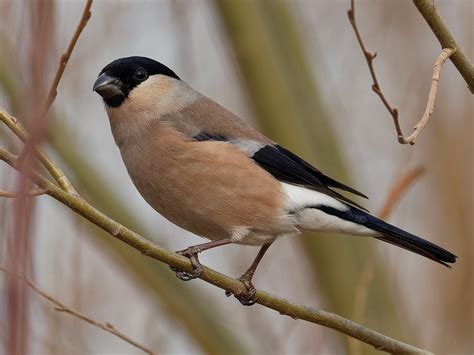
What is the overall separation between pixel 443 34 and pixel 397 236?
1188mm

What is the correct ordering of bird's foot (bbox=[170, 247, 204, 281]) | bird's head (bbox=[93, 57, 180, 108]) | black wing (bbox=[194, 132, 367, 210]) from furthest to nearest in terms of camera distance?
bird's head (bbox=[93, 57, 180, 108]) → black wing (bbox=[194, 132, 367, 210]) → bird's foot (bbox=[170, 247, 204, 281])

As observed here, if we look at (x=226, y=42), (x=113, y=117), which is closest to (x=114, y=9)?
(x=226, y=42)

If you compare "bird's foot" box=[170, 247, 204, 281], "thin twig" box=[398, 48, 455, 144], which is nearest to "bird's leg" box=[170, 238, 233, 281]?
"bird's foot" box=[170, 247, 204, 281]

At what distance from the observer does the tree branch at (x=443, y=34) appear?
2.33m

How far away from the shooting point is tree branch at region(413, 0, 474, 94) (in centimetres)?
233

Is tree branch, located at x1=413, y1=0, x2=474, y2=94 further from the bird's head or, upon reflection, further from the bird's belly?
the bird's head

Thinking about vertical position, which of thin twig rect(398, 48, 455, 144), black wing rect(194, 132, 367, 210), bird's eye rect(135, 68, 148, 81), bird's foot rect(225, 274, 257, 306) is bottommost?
bird's foot rect(225, 274, 257, 306)

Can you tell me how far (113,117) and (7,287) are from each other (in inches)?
103

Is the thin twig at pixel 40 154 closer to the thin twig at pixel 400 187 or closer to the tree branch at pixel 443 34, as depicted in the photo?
the tree branch at pixel 443 34

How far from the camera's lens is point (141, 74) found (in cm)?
376

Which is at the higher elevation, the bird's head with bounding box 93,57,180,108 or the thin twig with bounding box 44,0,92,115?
the thin twig with bounding box 44,0,92,115

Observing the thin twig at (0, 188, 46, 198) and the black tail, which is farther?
the black tail

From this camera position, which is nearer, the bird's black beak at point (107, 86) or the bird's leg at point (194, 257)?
the bird's leg at point (194, 257)

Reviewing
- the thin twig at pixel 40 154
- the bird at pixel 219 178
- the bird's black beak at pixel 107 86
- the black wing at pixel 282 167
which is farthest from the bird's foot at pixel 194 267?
the bird's black beak at pixel 107 86
